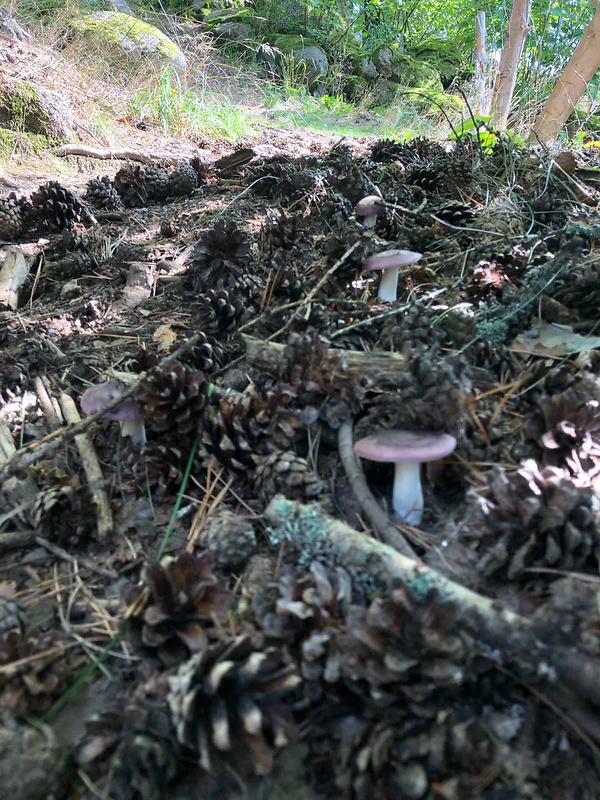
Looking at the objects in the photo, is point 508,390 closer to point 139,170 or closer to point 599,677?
point 599,677

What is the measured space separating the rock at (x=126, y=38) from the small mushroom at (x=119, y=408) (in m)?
8.09

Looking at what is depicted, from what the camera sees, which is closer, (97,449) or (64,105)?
(97,449)

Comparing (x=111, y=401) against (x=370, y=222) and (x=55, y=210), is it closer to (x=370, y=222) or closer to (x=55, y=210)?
(x=370, y=222)

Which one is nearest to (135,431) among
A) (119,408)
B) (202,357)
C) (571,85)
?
(119,408)

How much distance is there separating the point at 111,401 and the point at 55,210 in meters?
2.58

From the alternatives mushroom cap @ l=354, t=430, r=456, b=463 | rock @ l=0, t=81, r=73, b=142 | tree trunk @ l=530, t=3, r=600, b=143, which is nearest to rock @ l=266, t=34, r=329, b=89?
rock @ l=0, t=81, r=73, b=142

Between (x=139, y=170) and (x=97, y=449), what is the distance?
121 inches

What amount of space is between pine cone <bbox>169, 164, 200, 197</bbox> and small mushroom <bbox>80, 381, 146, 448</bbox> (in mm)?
2941

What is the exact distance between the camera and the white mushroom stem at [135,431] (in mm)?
1788

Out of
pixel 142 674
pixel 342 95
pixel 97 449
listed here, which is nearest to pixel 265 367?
pixel 97 449

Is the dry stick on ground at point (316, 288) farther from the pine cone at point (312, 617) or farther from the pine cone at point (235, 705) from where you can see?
the pine cone at point (235, 705)

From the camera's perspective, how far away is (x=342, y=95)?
11.8m

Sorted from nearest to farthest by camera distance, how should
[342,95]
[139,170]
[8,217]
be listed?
[8,217], [139,170], [342,95]

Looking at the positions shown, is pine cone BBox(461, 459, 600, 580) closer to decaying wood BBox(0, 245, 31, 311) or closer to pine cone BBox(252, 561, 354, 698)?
pine cone BBox(252, 561, 354, 698)
